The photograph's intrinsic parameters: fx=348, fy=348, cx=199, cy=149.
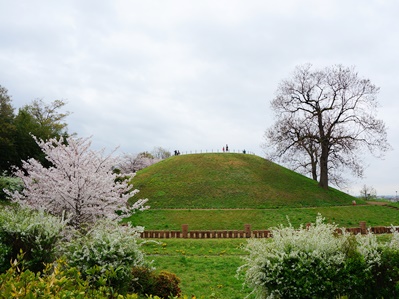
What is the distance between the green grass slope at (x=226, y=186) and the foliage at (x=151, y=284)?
20816 mm

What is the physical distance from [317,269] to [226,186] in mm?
26780

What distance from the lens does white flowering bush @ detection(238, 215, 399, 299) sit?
7703mm

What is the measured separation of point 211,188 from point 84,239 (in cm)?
2561

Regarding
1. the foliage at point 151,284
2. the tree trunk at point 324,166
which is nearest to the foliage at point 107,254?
the foliage at point 151,284

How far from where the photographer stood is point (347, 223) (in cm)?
2684

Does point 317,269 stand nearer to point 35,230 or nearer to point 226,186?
point 35,230

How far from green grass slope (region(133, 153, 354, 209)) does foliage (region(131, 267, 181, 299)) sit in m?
20.8

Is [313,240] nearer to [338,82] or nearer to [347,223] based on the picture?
[347,223]

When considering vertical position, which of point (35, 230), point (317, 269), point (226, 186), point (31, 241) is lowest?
point (317, 269)

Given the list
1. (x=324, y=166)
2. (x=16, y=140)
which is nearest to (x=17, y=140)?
(x=16, y=140)

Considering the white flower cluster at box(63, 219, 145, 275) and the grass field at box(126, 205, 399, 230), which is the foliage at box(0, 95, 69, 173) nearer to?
the grass field at box(126, 205, 399, 230)

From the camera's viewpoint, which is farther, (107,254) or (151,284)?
(151,284)

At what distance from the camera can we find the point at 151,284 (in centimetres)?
920

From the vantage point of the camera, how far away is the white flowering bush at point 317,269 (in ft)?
25.3
